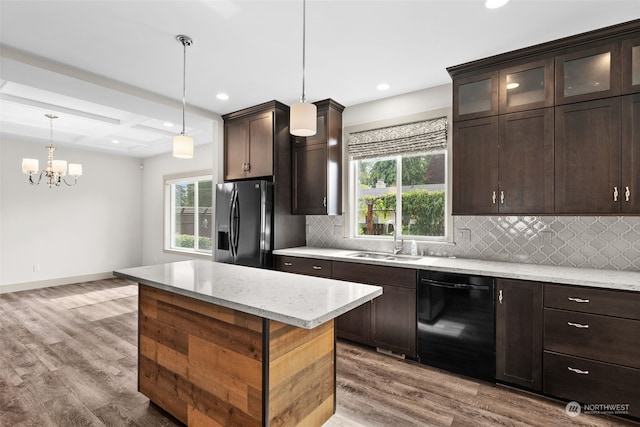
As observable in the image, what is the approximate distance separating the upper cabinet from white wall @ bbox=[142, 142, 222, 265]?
5.12 meters

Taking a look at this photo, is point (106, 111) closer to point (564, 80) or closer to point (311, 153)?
point (311, 153)

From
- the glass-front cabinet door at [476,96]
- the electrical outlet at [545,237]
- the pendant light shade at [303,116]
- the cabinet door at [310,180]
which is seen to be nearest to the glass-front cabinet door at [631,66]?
the glass-front cabinet door at [476,96]

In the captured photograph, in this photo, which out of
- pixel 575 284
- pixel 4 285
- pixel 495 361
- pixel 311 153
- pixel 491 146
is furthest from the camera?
pixel 4 285

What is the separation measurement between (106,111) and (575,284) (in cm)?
542

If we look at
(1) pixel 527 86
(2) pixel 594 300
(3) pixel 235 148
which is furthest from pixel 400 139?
(2) pixel 594 300

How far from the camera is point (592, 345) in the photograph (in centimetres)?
220

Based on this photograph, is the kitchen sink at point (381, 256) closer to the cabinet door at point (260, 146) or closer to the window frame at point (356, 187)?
the window frame at point (356, 187)

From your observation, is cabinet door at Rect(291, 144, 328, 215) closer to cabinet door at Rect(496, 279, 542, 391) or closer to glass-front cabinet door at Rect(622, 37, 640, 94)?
cabinet door at Rect(496, 279, 542, 391)

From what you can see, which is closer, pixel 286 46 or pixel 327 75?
pixel 286 46

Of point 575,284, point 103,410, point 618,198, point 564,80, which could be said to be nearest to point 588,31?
point 564,80

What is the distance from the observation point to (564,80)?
2531 millimetres

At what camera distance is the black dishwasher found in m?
2.59

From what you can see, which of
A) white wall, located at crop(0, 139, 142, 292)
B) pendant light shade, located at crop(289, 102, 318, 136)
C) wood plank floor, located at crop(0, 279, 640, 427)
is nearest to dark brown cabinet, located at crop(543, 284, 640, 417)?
wood plank floor, located at crop(0, 279, 640, 427)

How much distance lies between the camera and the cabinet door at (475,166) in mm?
2818
